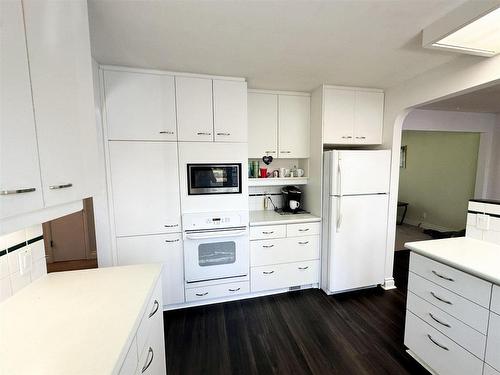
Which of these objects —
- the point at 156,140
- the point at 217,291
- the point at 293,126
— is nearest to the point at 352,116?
the point at 293,126

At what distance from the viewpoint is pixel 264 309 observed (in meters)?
2.42

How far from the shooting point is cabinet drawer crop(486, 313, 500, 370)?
1.21 metres

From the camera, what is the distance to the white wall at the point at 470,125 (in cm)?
340

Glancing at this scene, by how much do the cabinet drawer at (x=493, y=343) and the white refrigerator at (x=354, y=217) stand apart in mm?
1366

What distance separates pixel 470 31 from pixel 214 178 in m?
2.19

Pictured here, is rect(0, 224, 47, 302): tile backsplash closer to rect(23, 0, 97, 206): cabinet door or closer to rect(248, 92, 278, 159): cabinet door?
rect(23, 0, 97, 206): cabinet door

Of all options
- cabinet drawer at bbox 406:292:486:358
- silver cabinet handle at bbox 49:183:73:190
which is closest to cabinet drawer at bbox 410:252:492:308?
cabinet drawer at bbox 406:292:486:358

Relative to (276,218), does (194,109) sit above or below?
above

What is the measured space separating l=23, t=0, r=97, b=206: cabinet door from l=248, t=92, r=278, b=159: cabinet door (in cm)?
175

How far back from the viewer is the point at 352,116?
270cm

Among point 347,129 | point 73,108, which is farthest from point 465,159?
point 73,108

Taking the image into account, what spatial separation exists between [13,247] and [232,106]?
6.41ft

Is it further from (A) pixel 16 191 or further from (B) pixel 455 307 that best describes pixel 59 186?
(B) pixel 455 307

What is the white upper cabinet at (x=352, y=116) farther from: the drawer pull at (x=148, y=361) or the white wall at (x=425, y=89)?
the drawer pull at (x=148, y=361)
